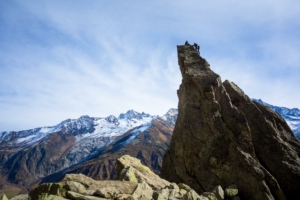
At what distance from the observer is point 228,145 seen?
2919 cm

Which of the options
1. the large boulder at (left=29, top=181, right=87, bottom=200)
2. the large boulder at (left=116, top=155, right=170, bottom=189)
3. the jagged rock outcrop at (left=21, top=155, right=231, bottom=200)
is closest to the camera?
the jagged rock outcrop at (left=21, top=155, right=231, bottom=200)

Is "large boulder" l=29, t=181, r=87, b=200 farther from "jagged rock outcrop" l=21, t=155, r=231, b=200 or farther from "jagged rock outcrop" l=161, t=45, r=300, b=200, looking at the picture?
"jagged rock outcrop" l=161, t=45, r=300, b=200

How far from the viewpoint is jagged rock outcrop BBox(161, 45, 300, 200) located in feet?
85.0

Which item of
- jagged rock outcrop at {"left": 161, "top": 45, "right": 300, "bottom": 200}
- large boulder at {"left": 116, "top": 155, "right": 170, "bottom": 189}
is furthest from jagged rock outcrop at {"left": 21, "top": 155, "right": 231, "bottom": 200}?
jagged rock outcrop at {"left": 161, "top": 45, "right": 300, "bottom": 200}

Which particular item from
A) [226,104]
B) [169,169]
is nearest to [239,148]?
[226,104]

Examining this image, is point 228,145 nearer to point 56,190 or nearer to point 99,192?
point 99,192

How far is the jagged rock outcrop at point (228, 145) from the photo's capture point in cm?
2592

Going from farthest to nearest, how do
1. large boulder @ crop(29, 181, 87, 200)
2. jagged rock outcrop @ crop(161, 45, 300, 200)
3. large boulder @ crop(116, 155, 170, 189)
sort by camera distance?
jagged rock outcrop @ crop(161, 45, 300, 200) → large boulder @ crop(116, 155, 170, 189) → large boulder @ crop(29, 181, 87, 200)

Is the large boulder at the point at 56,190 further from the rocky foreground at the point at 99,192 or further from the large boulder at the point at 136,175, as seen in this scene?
the large boulder at the point at 136,175

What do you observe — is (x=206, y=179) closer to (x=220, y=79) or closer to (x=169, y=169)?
(x=169, y=169)

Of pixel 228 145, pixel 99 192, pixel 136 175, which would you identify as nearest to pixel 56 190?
pixel 99 192

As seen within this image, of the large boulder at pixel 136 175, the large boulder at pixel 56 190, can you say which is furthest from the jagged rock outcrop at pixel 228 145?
the large boulder at pixel 56 190

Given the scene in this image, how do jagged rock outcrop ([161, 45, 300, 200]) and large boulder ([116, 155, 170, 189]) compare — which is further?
jagged rock outcrop ([161, 45, 300, 200])

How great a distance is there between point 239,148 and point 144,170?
12365 millimetres
